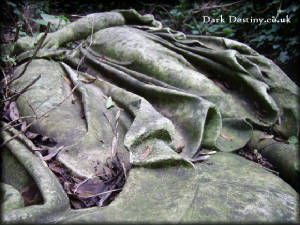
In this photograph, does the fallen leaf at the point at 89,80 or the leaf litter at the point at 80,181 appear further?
the fallen leaf at the point at 89,80

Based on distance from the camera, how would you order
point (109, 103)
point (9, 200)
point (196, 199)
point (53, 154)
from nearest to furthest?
1. point (9, 200)
2. point (196, 199)
3. point (53, 154)
4. point (109, 103)

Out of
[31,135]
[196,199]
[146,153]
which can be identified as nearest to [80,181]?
[146,153]

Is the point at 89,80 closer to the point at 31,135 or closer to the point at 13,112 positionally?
the point at 13,112

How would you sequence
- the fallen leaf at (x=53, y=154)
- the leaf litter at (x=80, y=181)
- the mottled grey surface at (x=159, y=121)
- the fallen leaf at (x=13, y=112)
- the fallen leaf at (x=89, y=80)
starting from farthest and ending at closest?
the fallen leaf at (x=89, y=80) → the fallen leaf at (x=13, y=112) → the fallen leaf at (x=53, y=154) → the leaf litter at (x=80, y=181) → the mottled grey surface at (x=159, y=121)

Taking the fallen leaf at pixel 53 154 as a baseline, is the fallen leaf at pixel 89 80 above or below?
above

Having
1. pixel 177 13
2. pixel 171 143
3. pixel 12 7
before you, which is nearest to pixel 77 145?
pixel 171 143

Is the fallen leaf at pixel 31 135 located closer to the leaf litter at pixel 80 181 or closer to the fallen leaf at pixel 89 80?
the leaf litter at pixel 80 181

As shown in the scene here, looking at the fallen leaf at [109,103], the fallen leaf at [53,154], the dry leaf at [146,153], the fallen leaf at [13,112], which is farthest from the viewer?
the fallen leaf at [109,103]

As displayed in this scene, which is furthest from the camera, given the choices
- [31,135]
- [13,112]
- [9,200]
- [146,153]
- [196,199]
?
[13,112]

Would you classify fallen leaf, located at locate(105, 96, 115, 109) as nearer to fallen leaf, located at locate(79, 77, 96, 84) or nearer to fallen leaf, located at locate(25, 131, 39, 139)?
fallen leaf, located at locate(79, 77, 96, 84)

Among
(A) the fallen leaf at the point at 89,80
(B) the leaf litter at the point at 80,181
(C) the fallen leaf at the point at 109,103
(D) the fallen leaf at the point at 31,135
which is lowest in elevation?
(B) the leaf litter at the point at 80,181

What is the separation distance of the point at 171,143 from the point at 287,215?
78 cm

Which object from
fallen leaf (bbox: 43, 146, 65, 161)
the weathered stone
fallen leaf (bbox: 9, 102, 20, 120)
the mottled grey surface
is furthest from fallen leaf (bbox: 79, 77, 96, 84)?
the weathered stone

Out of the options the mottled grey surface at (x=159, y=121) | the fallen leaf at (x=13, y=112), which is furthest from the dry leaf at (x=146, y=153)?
the fallen leaf at (x=13, y=112)
